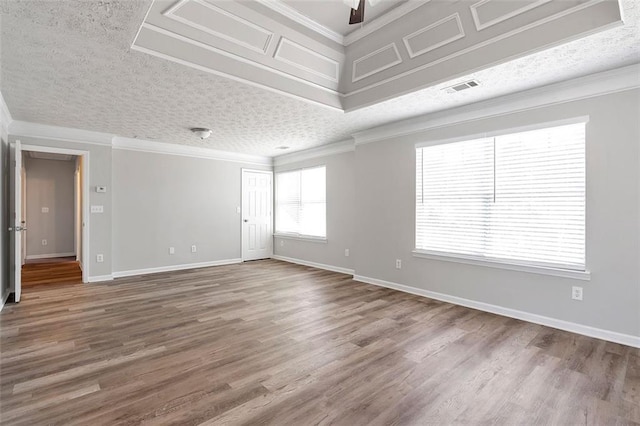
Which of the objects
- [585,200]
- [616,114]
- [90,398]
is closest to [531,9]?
[616,114]

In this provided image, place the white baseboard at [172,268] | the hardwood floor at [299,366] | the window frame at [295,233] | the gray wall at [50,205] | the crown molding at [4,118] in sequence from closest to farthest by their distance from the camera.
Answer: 1. the hardwood floor at [299,366]
2. the crown molding at [4,118]
3. the white baseboard at [172,268]
4. the window frame at [295,233]
5. the gray wall at [50,205]

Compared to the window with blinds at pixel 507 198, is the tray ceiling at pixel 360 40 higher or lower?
higher

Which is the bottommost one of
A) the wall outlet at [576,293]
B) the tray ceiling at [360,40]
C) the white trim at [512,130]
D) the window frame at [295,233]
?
the wall outlet at [576,293]

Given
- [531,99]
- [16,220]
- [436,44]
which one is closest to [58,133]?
[16,220]

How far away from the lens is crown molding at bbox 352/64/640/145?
2871 mm

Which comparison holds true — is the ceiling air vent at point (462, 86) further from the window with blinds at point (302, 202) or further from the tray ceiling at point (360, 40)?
the window with blinds at point (302, 202)

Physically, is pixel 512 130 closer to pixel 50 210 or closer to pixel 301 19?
pixel 301 19

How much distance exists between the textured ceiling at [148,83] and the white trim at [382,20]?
795mm

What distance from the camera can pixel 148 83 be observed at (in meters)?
3.20

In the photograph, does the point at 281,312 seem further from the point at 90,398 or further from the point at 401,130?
the point at 401,130

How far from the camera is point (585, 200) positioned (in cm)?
306

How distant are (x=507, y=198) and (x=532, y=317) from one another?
53.2 inches

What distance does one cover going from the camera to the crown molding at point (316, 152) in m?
5.81

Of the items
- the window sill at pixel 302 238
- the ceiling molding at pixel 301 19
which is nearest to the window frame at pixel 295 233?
the window sill at pixel 302 238
